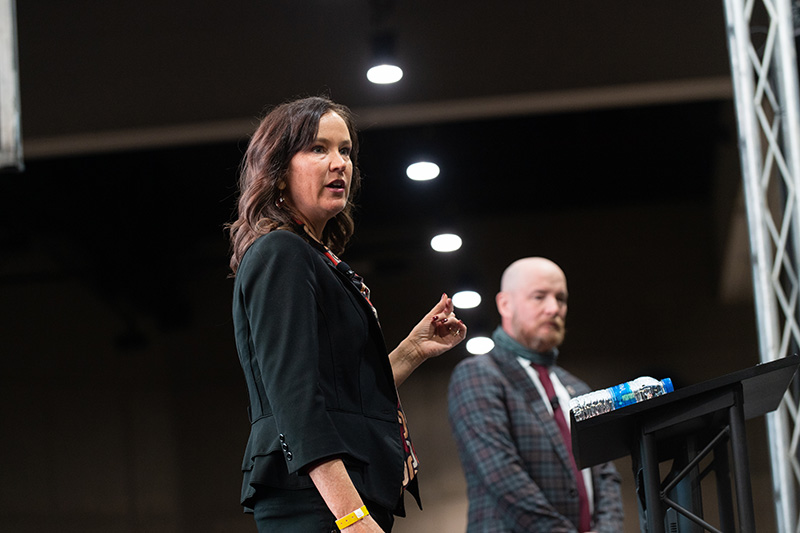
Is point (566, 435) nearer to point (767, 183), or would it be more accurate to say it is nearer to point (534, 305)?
point (534, 305)

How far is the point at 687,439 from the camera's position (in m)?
1.82

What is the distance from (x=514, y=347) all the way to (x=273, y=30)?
236 centimetres

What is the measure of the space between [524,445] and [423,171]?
6.95 feet

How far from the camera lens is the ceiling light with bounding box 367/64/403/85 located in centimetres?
485

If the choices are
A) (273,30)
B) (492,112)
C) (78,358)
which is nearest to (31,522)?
(78,358)

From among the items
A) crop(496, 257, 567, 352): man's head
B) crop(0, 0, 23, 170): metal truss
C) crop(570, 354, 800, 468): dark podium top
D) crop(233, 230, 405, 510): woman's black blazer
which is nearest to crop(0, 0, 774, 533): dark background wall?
crop(496, 257, 567, 352): man's head

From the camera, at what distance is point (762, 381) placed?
1728 mm

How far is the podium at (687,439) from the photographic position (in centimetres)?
165

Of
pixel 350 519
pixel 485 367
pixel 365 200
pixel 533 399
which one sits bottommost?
pixel 350 519

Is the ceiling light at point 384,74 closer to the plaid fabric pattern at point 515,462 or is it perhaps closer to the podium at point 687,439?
the plaid fabric pattern at point 515,462

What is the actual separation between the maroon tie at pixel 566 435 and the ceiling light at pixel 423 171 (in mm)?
1802

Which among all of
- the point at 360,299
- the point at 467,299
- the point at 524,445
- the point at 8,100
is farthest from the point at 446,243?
the point at 360,299

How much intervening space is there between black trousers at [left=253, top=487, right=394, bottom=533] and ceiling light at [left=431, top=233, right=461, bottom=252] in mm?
3330

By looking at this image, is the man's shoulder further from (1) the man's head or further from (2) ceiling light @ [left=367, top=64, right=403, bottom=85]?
(2) ceiling light @ [left=367, top=64, right=403, bottom=85]
